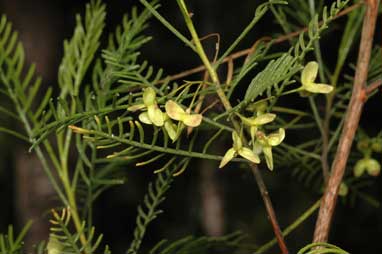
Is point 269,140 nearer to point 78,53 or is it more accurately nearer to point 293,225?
point 293,225

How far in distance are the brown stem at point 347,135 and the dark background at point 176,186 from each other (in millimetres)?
1174

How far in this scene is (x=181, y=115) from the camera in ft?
1.86

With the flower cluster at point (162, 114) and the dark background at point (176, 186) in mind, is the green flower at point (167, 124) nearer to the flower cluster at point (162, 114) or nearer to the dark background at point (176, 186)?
the flower cluster at point (162, 114)

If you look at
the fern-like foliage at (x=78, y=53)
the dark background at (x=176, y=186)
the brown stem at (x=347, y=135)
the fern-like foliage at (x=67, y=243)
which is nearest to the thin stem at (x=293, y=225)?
the brown stem at (x=347, y=135)

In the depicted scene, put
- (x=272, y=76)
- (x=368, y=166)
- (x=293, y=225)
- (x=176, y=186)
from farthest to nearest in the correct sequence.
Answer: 1. (x=176, y=186)
2. (x=368, y=166)
3. (x=293, y=225)
4. (x=272, y=76)

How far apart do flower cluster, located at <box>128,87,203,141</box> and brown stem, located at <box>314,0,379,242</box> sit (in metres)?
0.14

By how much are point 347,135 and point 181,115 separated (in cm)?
16

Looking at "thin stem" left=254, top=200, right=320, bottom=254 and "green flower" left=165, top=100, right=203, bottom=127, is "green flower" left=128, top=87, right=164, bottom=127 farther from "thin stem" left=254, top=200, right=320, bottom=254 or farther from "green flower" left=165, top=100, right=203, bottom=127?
"thin stem" left=254, top=200, right=320, bottom=254

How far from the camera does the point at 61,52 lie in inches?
104

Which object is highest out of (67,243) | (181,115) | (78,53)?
(78,53)

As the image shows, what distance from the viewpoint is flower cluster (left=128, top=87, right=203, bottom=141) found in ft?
1.85

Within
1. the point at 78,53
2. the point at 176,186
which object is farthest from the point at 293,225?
the point at 176,186

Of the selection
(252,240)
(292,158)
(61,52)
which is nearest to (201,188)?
(252,240)

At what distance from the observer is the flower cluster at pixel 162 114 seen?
1.85 feet
